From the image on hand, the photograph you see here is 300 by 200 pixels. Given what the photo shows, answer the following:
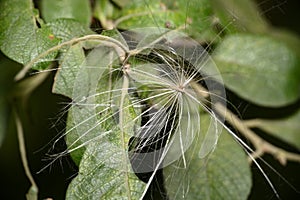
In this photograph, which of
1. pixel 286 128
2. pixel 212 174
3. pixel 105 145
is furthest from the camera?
pixel 286 128

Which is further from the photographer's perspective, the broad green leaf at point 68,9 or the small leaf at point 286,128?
the small leaf at point 286,128

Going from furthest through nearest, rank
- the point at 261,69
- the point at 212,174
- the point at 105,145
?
the point at 261,69
the point at 212,174
the point at 105,145

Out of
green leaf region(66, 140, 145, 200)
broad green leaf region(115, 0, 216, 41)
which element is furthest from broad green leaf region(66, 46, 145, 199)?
broad green leaf region(115, 0, 216, 41)

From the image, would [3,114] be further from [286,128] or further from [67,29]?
[286,128]

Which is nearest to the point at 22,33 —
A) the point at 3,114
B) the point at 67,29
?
the point at 67,29

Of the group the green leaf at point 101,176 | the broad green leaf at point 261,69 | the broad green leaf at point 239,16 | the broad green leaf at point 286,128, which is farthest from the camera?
the broad green leaf at point 286,128

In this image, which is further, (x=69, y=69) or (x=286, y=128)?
(x=286, y=128)

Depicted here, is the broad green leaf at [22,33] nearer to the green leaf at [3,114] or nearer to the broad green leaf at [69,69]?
the broad green leaf at [69,69]

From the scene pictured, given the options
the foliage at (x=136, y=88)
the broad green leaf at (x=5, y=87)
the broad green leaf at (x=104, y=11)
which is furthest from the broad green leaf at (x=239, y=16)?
the broad green leaf at (x=5, y=87)

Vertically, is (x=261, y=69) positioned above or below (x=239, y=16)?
below
